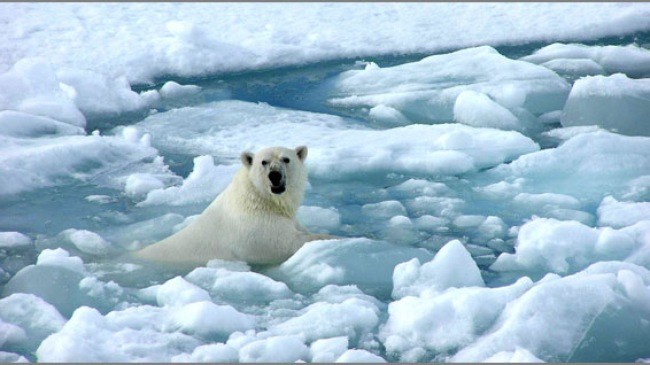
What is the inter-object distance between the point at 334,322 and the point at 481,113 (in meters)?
3.47

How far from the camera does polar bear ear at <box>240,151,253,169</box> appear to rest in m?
5.12

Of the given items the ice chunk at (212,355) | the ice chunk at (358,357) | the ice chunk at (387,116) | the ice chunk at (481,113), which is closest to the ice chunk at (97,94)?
the ice chunk at (387,116)

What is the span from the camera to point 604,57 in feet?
27.2

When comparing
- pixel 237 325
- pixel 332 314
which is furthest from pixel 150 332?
pixel 332 314

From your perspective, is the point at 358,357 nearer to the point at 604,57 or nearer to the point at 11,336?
the point at 11,336

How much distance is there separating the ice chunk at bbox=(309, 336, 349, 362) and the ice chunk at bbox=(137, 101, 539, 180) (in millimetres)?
2570

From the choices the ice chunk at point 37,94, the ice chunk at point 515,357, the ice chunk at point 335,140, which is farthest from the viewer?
the ice chunk at point 37,94

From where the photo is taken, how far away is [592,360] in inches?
139

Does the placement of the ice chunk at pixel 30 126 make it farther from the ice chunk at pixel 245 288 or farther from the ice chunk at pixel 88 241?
the ice chunk at pixel 245 288

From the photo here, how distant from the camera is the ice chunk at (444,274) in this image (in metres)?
4.22

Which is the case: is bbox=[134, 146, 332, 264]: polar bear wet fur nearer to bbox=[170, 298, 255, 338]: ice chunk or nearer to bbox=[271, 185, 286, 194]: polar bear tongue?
bbox=[271, 185, 286, 194]: polar bear tongue

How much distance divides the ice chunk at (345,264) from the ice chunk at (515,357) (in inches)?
41.7

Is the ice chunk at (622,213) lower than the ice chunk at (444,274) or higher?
lower

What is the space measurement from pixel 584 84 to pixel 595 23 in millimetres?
2929
